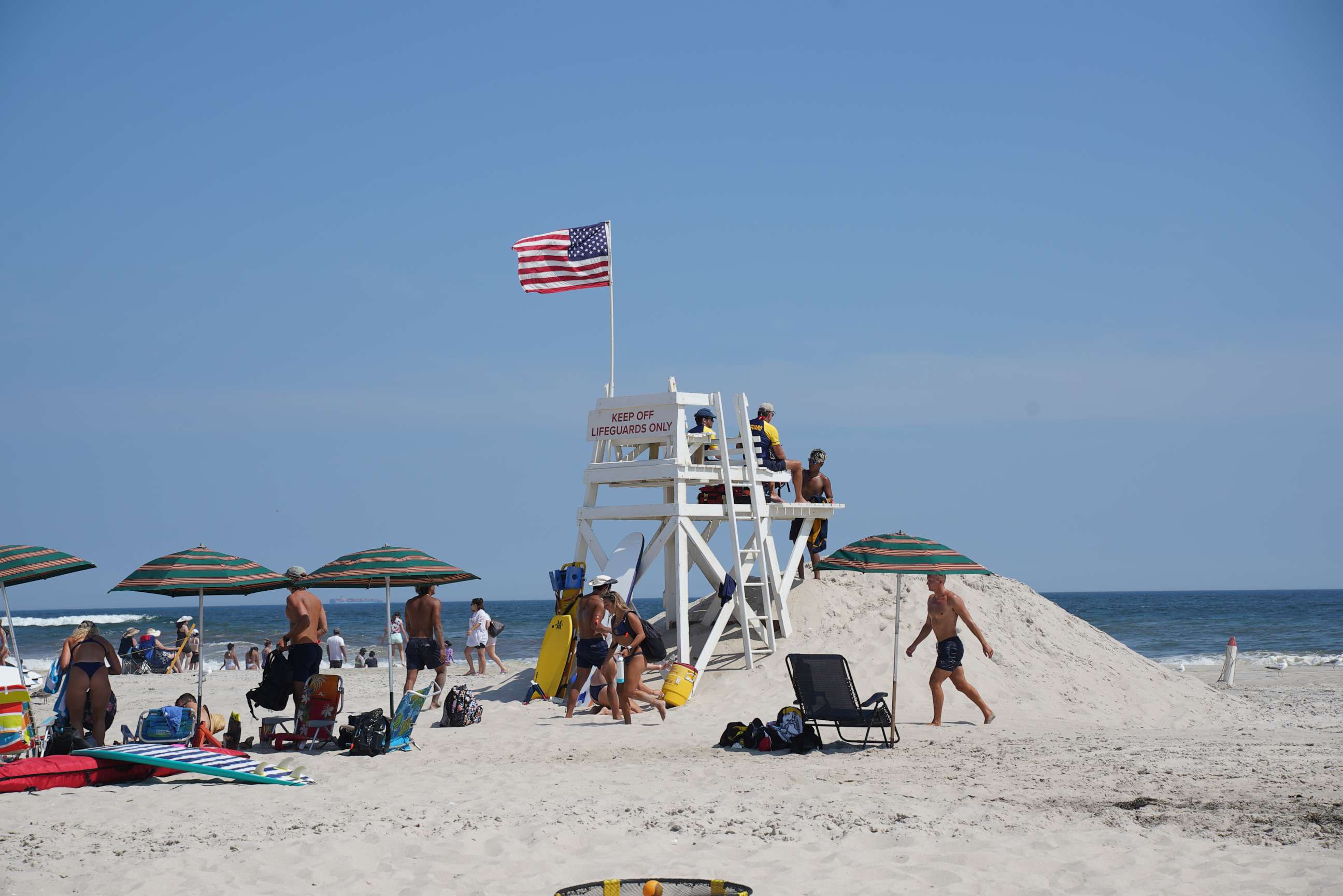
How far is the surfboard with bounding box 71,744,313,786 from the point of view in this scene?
8.77 meters

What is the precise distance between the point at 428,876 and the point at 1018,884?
3.23 metres

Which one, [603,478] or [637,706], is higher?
[603,478]

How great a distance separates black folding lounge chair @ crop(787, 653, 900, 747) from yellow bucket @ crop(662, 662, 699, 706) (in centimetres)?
265

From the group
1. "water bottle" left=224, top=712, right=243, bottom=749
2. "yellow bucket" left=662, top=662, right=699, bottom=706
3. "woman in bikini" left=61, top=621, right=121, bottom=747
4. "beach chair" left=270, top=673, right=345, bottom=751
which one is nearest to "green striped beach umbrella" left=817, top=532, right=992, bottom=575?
"yellow bucket" left=662, top=662, right=699, bottom=706

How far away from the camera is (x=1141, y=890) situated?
19.4 feet

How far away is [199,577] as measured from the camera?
998cm

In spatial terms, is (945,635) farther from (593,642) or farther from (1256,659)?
(1256,659)

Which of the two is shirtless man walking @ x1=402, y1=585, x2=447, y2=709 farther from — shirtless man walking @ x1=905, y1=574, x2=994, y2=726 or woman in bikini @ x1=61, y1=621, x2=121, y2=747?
shirtless man walking @ x1=905, y1=574, x2=994, y2=726

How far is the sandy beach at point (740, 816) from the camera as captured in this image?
6301 millimetres

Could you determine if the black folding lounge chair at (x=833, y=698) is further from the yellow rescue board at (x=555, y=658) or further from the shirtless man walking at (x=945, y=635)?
the yellow rescue board at (x=555, y=658)

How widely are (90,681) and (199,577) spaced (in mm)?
1399

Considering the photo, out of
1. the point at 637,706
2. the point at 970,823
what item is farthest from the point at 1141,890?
the point at 637,706

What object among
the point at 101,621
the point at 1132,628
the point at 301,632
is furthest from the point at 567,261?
the point at 101,621

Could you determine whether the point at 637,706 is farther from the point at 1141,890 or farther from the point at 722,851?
the point at 1141,890
